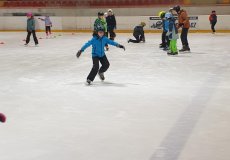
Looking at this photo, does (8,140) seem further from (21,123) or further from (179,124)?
(179,124)

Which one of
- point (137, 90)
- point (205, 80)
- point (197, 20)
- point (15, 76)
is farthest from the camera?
point (197, 20)

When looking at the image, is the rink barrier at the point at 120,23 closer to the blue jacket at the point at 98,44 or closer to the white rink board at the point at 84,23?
the white rink board at the point at 84,23

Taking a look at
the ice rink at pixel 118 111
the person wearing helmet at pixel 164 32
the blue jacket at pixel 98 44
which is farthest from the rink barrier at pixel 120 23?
the blue jacket at pixel 98 44

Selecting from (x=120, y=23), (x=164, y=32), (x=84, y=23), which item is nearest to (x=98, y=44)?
(x=164, y=32)

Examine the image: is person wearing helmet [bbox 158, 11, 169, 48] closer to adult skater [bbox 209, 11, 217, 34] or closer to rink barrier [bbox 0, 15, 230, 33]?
adult skater [bbox 209, 11, 217, 34]

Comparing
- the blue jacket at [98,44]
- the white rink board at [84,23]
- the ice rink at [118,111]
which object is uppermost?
the blue jacket at [98,44]

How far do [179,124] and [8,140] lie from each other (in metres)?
1.85

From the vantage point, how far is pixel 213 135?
14.2 ft

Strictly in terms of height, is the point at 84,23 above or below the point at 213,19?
below

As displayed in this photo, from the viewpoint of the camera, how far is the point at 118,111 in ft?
18.0

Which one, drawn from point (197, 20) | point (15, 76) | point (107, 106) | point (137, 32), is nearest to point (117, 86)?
point (107, 106)

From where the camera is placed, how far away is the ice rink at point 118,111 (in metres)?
3.94

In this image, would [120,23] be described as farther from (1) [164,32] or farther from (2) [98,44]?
(2) [98,44]

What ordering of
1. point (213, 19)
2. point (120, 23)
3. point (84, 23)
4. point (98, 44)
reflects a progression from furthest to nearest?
point (84, 23), point (120, 23), point (213, 19), point (98, 44)
